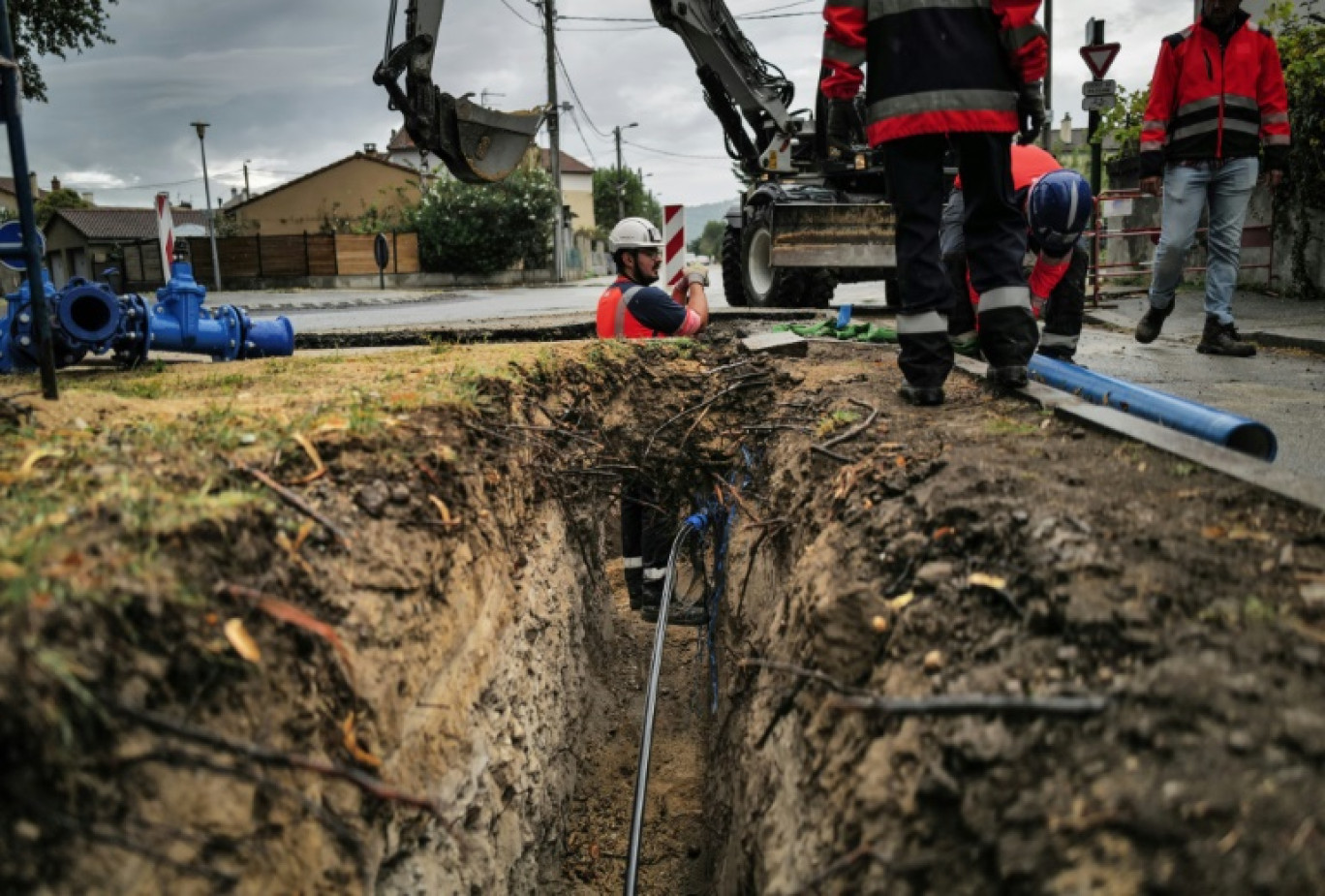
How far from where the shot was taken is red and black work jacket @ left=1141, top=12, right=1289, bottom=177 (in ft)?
19.2

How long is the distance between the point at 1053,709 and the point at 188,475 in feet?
6.63

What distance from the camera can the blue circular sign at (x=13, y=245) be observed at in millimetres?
3727

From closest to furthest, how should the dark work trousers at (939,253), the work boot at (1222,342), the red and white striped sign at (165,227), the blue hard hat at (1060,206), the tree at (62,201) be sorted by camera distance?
the dark work trousers at (939,253) < the blue hard hat at (1060,206) < the work boot at (1222,342) < the red and white striped sign at (165,227) < the tree at (62,201)

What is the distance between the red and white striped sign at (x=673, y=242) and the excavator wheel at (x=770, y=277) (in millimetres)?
938

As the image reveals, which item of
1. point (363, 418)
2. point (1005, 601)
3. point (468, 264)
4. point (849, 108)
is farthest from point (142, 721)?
point (468, 264)

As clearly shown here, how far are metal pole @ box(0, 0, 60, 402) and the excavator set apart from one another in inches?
160

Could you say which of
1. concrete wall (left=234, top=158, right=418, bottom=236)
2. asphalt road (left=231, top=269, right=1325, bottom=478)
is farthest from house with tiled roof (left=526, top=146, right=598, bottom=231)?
asphalt road (left=231, top=269, right=1325, bottom=478)

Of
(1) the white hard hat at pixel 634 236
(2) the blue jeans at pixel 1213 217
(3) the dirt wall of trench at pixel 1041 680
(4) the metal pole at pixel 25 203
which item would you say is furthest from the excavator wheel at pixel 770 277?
(4) the metal pole at pixel 25 203

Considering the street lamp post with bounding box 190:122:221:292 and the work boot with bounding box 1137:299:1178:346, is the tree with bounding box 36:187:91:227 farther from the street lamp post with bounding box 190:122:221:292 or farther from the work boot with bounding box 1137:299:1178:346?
the work boot with bounding box 1137:299:1178:346

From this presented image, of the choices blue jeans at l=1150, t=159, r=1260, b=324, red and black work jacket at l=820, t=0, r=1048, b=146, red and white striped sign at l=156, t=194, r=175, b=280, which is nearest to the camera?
red and black work jacket at l=820, t=0, r=1048, b=146

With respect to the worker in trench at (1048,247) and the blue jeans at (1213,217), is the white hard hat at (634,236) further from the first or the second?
the blue jeans at (1213,217)

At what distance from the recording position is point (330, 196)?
45.5 meters

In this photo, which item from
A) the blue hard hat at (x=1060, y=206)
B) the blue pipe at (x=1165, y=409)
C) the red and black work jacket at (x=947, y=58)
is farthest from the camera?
the blue hard hat at (x=1060, y=206)

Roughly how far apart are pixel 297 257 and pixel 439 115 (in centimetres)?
2847
